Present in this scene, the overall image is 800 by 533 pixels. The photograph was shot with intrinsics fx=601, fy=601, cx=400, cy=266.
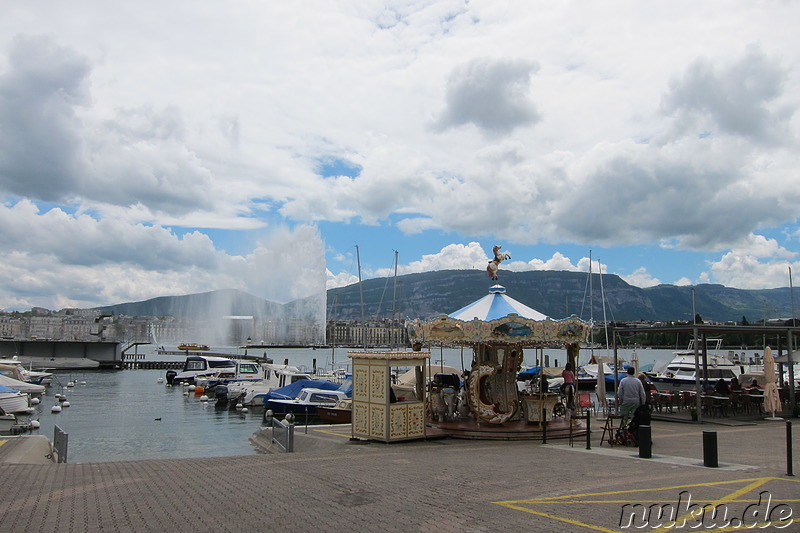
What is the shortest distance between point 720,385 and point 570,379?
7.86 metres

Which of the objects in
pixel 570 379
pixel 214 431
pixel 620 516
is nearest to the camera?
pixel 620 516

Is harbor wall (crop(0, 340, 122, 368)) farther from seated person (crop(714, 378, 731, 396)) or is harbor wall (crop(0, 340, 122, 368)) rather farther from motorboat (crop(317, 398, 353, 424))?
seated person (crop(714, 378, 731, 396))

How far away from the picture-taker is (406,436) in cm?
1855

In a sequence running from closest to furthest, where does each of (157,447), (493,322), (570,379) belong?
(493,322), (570,379), (157,447)

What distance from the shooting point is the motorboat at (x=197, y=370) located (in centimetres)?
6438

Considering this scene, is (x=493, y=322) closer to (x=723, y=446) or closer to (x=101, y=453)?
(x=723, y=446)

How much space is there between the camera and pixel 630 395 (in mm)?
16578

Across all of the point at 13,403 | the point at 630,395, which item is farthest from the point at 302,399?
the point at 630,395

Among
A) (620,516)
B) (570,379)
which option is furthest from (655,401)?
(620,516)

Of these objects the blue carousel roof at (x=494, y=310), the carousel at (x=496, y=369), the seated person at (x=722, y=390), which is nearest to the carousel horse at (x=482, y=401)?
the carousel at (x=496, y=369)

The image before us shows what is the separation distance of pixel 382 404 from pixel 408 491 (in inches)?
301

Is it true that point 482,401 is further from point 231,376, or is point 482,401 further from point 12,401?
point 231,376

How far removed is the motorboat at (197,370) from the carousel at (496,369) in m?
44.7

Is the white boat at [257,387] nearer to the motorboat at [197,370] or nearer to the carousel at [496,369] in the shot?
the motorboat at [197,370]
